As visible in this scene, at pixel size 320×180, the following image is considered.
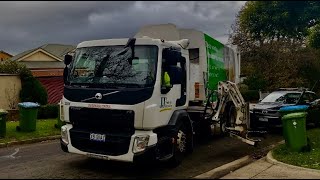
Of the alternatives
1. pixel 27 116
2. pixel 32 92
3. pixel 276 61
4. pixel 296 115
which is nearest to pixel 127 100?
pixel 296 115

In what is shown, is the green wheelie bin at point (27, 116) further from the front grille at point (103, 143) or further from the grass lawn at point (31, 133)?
the front grille at point (103, 143)

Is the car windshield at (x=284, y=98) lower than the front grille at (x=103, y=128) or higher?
higher

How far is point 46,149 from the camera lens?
11.1 m

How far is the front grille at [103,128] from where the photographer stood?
760 centimetres

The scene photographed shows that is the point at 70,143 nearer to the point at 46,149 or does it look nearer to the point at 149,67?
the point at 149,67

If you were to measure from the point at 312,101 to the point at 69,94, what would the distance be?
1069 cm

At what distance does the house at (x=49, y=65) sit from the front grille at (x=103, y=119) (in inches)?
237

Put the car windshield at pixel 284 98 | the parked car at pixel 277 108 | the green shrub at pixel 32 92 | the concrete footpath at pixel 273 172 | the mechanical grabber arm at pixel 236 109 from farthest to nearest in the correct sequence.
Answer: the green shrub at pixel 32 92, the car windshield at pixel 284 98, the parked car at pixel 277 108, the mechanical grabber arm at pixel 236 109, the concrete footpath at pixel 273 172

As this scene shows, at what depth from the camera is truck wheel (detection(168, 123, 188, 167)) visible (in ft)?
28.0

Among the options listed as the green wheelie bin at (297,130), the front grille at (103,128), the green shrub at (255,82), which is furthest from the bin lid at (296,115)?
the green shrub at (255,82)

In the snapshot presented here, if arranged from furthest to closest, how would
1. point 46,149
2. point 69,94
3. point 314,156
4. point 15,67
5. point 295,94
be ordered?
point 15,67 < point 295,94 < point 46,149 < point 314,156 < point 69,94

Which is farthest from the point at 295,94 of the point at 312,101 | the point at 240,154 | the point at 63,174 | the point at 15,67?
the point at 15,67

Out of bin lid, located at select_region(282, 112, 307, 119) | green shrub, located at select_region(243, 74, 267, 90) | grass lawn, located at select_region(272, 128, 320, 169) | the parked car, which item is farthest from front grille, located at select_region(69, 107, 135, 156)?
green shrub, located at select_region(243, 74, 267, 90)

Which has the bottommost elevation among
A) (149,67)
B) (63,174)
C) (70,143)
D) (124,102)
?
(63,174)
